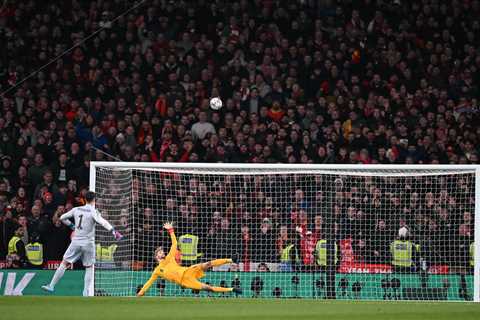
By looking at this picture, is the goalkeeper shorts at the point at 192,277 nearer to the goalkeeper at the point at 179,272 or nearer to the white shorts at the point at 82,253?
the goalkeeper at the point at 179,272

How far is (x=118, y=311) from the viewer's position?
43.6ft

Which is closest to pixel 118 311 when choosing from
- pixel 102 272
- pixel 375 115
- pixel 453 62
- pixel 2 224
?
pixel 102 272

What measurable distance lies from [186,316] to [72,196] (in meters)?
7.57

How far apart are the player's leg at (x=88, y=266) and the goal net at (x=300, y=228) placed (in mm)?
420

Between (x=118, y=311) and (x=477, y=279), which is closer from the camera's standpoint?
(x=118, y=311)

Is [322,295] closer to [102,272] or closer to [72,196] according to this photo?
[102,272]

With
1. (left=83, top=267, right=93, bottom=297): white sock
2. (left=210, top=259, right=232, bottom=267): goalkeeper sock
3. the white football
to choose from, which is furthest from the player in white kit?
the white football

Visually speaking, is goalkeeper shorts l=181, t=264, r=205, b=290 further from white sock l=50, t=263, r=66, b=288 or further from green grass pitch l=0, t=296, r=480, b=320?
white sock l=50, t=263, r=66, b=288

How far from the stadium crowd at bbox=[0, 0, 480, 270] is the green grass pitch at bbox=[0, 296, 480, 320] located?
342cm

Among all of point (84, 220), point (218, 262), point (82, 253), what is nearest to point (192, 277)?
point (218, 262)

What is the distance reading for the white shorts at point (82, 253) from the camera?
17.2 m

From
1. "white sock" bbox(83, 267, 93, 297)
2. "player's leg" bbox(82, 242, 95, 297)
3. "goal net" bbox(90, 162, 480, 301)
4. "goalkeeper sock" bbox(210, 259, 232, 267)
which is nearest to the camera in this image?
"goalkeeper sock" bbox(210, 259, 232, 267)

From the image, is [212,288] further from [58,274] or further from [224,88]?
[224,88]

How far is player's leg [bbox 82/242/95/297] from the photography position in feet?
56.8
